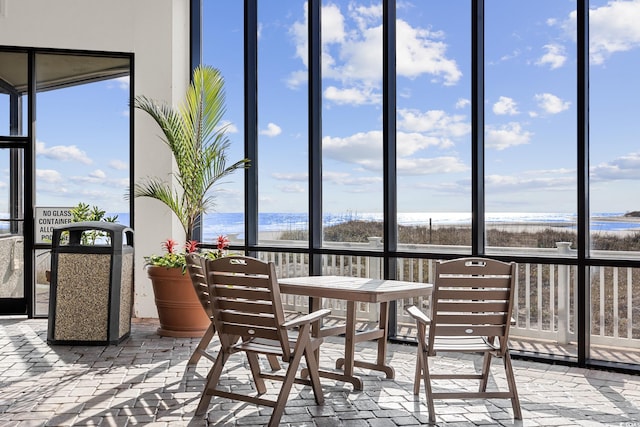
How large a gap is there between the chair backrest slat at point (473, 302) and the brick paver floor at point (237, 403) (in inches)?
19.3

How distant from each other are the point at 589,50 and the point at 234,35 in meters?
4.20

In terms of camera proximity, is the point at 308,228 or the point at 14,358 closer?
the point at 14,358

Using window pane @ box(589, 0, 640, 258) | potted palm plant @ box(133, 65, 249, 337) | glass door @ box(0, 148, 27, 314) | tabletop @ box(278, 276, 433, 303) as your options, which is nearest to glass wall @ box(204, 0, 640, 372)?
window pane @ box(589, 0, 640, 258)

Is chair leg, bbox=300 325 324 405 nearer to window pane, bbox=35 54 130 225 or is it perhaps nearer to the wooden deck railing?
the wooden deck railing

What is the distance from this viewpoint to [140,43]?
699 centimetres

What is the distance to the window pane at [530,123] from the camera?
6.08 meters

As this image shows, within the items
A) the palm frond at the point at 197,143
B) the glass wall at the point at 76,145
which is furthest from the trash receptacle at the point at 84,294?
the glass wall at the point at 76,145

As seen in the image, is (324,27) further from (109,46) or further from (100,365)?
(100,365)

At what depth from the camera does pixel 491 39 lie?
20.2 ft

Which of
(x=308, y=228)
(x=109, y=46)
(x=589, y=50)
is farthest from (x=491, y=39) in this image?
(x=109, y=46)

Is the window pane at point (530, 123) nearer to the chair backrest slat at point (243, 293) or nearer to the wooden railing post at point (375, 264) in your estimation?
the wooden railing post at point (375, 264)

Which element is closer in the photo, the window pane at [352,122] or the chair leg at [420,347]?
the chair leg at [420,347]

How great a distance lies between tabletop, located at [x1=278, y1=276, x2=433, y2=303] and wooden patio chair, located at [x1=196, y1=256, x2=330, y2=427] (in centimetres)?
32

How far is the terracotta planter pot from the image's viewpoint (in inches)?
234
